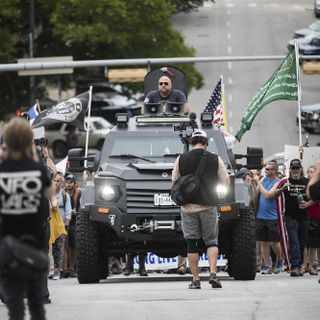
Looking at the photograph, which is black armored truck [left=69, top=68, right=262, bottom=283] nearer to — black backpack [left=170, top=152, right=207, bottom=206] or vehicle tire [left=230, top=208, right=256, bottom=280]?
vehicle tire [left=230, top=208, right=256, bottom=280]

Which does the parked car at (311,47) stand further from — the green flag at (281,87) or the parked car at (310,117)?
the green flag at (281,87)

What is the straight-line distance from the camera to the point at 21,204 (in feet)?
38.5

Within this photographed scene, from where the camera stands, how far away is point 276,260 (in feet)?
82.9

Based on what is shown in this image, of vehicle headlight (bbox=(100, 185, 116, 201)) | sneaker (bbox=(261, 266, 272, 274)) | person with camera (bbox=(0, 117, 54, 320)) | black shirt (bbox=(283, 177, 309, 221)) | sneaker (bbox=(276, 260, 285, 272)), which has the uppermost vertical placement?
person with camera (bbox=(0, 117, 54, 320))

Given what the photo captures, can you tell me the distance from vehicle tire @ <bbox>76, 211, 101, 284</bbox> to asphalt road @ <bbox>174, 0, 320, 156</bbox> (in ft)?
118

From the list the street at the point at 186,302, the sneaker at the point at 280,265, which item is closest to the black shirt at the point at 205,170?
the street at the point at 186,302

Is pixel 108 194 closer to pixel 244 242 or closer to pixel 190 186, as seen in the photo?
pixel 244 242

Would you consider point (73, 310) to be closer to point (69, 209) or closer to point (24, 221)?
point (24, 221)

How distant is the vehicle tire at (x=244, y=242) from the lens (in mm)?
19922

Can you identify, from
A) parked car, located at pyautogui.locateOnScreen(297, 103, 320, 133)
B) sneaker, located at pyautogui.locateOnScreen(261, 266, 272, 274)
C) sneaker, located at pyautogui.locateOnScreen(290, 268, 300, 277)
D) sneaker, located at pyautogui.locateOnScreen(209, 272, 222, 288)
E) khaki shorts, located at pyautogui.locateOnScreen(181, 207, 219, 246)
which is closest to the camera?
khaki shorts, located at pyautogui.locateOnScreen(181, 207, 219, 246)

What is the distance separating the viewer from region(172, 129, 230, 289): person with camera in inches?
684

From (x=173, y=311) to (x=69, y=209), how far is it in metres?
10.2

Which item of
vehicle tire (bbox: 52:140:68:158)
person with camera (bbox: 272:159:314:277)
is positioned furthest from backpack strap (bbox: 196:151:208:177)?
vehicle tire (bbox: 52:140:68:158)

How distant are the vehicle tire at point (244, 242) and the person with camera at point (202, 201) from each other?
83.8 inches
